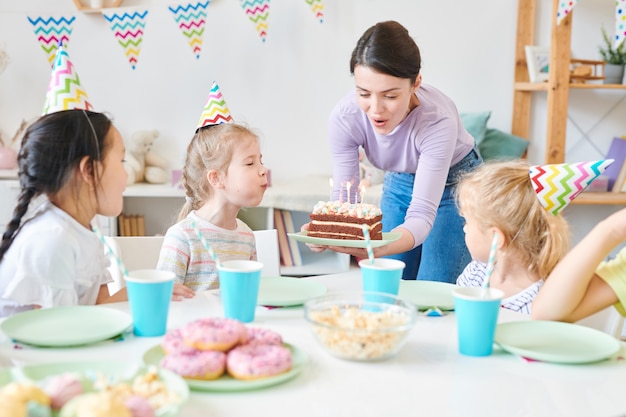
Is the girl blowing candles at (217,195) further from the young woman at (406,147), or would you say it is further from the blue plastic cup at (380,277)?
the blue plastic cup at (380,277)

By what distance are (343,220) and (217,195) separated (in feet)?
1.30

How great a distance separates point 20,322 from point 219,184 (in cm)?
98

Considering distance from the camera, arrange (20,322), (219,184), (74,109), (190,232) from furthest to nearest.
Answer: (219,184)
(190,232)
(74,109)
(20,322)

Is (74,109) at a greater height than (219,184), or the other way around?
(74,109)

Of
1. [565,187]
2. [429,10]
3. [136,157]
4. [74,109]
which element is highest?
[429,10]

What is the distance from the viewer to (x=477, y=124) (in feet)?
12.6

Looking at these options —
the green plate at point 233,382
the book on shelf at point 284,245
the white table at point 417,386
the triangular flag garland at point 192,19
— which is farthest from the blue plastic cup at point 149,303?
the triangular flag garland at point 192,19

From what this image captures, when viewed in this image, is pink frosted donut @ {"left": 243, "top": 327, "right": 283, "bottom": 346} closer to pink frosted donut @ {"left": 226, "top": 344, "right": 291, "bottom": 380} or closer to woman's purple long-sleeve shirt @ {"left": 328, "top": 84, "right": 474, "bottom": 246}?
pink frosted donut @ {"left": 226, "top": 344, "right": 291, "bottom": 380}

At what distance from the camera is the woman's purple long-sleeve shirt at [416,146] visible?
2.26 metres

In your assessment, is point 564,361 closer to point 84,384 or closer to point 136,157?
point 84,384

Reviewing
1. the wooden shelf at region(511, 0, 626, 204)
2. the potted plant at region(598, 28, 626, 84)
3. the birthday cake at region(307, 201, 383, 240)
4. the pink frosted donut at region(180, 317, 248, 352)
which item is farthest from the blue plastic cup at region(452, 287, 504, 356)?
the potted plant at region(598, 28, 626, 84)

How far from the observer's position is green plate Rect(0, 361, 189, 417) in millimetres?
938

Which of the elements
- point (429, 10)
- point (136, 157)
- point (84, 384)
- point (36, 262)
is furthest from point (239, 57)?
point (84, 384)

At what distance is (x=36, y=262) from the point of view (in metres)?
1.50
